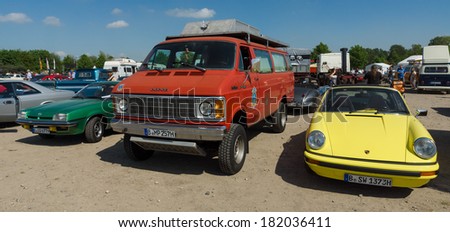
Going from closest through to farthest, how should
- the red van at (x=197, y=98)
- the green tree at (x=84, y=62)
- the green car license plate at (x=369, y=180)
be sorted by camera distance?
the green car license plate at (x=369, y=180), the red van at (x=197, y=98), the green tree at (x=84, y=62)

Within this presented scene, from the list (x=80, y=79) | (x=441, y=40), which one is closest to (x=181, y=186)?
(x=80, y=79)

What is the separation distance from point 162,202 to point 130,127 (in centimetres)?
146

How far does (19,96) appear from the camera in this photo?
854cm

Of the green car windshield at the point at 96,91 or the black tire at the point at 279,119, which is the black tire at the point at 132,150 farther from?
the black tire at the point at 279,119

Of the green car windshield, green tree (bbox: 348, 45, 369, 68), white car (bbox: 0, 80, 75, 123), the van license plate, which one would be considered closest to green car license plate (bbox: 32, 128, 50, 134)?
the green car windshield

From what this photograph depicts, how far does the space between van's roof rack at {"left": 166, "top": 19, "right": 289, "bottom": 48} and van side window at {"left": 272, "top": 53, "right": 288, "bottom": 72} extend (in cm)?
62

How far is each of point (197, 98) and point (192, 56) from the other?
127 cm

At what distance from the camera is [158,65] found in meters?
5.51

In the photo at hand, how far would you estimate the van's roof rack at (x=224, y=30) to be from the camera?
5.91 m

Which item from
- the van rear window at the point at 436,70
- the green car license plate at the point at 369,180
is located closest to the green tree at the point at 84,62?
the van rear window at the point at 436,70

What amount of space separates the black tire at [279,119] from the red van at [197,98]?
1.39m

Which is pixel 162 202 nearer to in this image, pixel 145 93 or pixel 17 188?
pixel 145 93

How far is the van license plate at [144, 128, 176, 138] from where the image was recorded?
4.45 meters

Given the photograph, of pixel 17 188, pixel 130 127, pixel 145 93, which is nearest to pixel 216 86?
pixel 145 93
